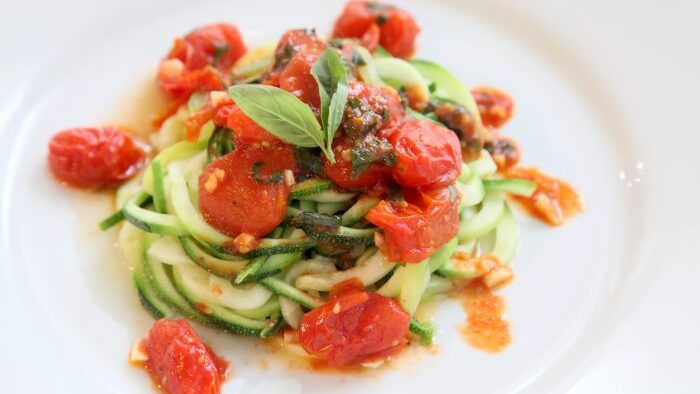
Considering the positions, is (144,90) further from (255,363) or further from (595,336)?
(595,336)

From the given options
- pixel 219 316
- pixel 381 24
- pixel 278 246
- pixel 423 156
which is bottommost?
pixel 219 316

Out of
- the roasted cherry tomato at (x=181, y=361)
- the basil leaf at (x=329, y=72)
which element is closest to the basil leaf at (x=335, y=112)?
the basil leaf at (x=329, y=72)

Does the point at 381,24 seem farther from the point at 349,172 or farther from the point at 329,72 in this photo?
the point at 349,172

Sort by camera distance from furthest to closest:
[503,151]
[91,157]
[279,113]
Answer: [503,151]
[91,157]
[279,113]

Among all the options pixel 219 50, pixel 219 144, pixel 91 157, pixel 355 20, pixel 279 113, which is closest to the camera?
pixel 279 113

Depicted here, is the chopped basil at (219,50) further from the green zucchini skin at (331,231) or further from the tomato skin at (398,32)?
the green zucchini skin at (331,231)

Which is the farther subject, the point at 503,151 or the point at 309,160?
the point at 503,151

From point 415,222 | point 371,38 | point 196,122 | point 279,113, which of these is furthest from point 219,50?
point 415,222
